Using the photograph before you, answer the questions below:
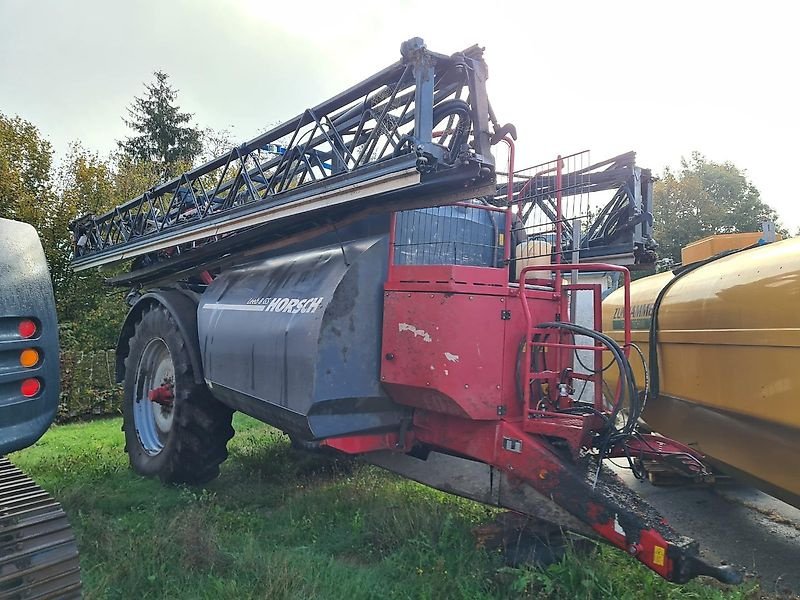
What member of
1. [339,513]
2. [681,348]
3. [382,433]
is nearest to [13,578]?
[382,433]

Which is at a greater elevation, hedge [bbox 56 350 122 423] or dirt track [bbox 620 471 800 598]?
hedge [bbox 56 350 122 423]

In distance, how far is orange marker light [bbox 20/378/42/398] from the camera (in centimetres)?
229

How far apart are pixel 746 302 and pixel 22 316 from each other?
371 centimetres

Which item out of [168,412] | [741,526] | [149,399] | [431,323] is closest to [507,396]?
[431,323]

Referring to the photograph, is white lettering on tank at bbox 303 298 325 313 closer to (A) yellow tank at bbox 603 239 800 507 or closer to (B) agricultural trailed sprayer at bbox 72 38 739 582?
(B) agricultural trailed sprayer at bbox 72 38 739 582

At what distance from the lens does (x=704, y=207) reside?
88.5 ft

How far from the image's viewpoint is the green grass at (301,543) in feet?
10.6

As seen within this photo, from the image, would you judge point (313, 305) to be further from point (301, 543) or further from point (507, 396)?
point (301, 543)

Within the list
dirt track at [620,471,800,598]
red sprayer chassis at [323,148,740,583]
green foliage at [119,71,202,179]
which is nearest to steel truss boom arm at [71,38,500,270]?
red sprayer chassis at [323,148,740,583]

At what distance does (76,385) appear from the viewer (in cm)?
1099

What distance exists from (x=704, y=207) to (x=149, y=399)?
89.3 ft

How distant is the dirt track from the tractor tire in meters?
3.91

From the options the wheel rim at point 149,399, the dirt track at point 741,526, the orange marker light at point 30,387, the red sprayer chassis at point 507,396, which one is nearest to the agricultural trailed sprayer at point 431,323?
the red sprayer chassis at point 507,396

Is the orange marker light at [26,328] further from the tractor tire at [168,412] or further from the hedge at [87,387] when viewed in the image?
the hedge at [87,387]
